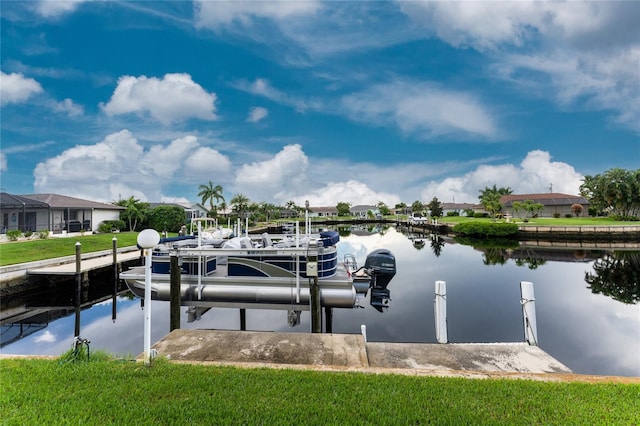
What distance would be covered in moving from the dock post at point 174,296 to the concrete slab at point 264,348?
9.61ft

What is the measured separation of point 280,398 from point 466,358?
337cm

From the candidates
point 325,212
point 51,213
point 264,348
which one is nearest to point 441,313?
point 264,348

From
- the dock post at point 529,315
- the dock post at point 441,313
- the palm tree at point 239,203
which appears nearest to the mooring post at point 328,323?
the dock post at point 441,313

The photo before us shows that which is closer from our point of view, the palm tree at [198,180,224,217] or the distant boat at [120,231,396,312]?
the distant boat at [120,231,396,312]

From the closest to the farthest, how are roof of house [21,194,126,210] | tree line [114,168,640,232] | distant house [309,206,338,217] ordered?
roof of house [21,194,126,210], tree line [114,168,640,232], distant house [309,206,338,217]

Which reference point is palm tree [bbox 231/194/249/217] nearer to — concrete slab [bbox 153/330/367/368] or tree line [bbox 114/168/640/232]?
tree line [bbox 114/168/640/232]

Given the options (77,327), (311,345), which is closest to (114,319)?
(77,327)

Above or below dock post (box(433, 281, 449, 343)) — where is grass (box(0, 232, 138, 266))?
above

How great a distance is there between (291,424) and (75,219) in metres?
36.7

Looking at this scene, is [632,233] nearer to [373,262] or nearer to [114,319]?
[373,262]

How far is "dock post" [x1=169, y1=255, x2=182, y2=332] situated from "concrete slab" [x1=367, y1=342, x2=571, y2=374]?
5.84 metres

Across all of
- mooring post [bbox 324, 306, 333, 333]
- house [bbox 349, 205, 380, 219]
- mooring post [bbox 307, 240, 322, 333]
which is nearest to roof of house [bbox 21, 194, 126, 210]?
mooring post [bbox 324, 306, 333, 333]

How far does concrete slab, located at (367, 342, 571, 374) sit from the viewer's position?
470 centimetres

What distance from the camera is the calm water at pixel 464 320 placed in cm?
869
